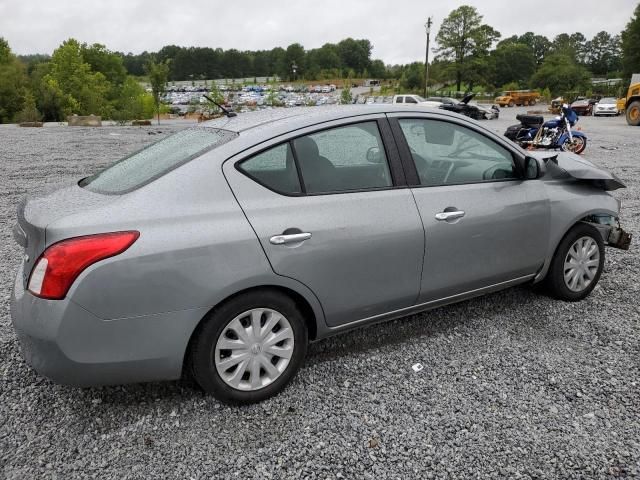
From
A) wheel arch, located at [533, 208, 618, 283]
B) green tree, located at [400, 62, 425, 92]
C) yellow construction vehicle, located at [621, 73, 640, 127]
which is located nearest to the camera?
wheel arch, located at [533, 208, 618, 283]

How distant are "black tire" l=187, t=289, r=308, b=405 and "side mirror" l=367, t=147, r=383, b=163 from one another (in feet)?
3.24

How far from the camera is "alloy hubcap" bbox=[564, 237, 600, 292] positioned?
12.8 ft

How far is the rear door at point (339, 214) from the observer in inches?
103

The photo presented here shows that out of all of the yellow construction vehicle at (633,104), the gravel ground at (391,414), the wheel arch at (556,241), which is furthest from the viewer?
the yellow construction vehicle at (633,104)

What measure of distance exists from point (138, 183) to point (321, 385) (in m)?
1.51

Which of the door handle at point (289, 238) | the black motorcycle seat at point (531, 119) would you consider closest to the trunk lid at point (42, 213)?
the door handle at point (289, 238)

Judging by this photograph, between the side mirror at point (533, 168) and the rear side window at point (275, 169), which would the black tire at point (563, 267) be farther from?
the rear side window at point (275, 169)

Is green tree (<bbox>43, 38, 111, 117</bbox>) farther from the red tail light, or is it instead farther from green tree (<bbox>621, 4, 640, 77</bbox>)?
green tree (<bbox>621, 4, 640, 77</bbox>)

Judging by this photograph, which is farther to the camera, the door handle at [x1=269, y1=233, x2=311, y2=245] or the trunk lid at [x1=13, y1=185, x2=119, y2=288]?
the door handle at [x1=269, y1=233, x2=311, y2=245]

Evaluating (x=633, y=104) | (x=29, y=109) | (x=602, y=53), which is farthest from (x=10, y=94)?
(x=602, y=53)

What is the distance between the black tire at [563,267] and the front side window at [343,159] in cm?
165

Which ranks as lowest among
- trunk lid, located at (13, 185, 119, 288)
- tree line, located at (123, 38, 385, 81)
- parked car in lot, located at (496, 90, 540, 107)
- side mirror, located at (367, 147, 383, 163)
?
trunk lid, located at (13, 185, 119, 288)

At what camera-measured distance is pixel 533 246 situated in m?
3.60

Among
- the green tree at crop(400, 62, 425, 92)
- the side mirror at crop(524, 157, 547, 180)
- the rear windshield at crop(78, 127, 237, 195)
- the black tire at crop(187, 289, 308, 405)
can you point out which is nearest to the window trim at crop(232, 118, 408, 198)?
the rear windshield at crop(78, 127, 237, 195)
